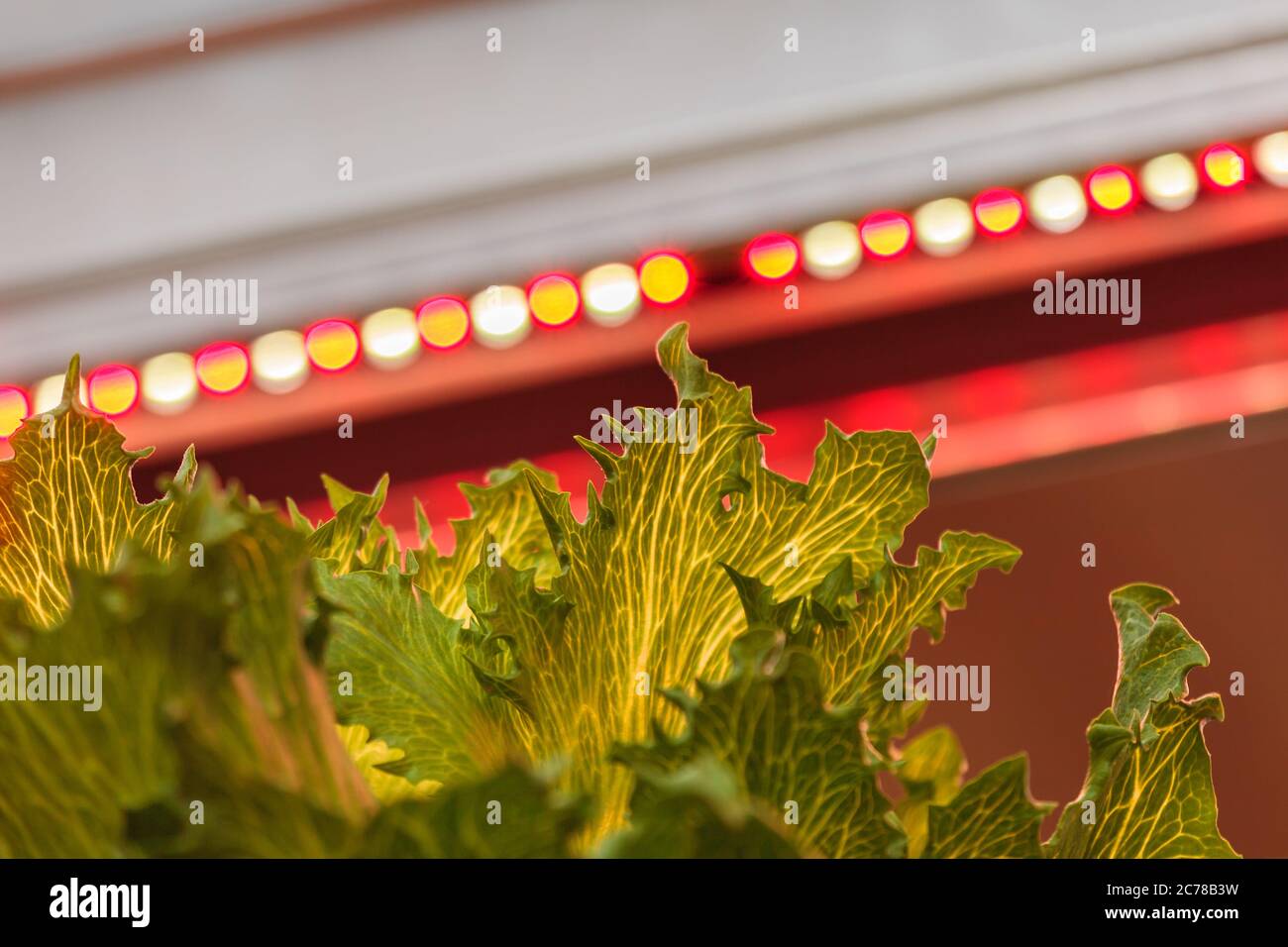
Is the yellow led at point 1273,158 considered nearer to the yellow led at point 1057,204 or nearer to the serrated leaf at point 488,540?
the yellow led at point 1057,204

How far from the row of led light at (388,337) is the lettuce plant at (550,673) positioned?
1206mm

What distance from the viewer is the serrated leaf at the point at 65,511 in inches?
10.6

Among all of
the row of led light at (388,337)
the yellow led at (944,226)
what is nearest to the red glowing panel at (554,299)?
the row of led light at (388,337)

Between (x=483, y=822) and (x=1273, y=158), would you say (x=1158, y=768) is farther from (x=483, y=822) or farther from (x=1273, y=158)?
(x=1273, y=158)

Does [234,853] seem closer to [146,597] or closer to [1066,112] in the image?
[146,597]

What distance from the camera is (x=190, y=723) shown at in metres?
0.16

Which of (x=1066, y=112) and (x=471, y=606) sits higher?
(x=1066, y=112)

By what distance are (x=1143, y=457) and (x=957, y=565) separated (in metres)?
1.71

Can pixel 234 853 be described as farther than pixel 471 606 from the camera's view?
No

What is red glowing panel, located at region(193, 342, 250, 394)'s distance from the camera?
155cm

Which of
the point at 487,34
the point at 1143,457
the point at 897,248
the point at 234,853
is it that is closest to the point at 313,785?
the point at 234,853

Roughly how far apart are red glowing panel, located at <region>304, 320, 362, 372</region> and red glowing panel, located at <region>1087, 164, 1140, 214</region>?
96cm

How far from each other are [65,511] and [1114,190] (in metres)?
1.47

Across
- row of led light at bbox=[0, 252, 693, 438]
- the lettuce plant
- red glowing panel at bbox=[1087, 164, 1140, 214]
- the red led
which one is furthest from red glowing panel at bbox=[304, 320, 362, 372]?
the lettuce plant
